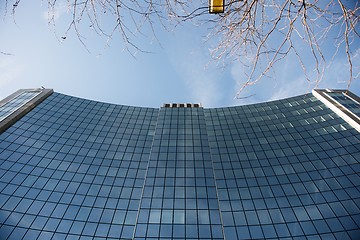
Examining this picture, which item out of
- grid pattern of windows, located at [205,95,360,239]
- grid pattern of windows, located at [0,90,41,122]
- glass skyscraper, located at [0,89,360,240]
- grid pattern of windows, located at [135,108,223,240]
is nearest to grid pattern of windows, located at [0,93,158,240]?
glass skyscraper, located at [0,89,360,240]

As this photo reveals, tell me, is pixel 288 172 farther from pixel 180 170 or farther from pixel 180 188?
pixel 180 188

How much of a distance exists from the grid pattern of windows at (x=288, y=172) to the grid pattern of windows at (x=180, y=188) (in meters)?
1.95

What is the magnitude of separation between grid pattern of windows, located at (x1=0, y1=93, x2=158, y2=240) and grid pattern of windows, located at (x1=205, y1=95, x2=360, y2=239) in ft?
42.1

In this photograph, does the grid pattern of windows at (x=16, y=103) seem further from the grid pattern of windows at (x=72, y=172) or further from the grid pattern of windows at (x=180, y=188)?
the grid pattern of windows at (x=180, y=188)

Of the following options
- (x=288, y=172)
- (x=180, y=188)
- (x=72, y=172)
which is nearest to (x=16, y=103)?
(x=72, y=172)

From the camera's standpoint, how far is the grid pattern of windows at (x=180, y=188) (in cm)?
2791

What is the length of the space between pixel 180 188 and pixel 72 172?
15824 millimetres

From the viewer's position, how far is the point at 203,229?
91.0 ft

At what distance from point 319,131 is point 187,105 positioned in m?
26.2

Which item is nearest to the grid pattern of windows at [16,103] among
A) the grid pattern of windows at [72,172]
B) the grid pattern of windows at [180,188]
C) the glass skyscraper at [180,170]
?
the glass skyscraper at [180,170]

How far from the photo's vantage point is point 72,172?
36.9 m

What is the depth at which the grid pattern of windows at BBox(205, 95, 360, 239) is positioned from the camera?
28.8 meters

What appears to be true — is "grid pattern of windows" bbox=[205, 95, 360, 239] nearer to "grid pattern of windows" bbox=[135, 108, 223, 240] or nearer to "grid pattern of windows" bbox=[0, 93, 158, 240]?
"grid pattern of windows" bbox=[135, 108, 223, 240]

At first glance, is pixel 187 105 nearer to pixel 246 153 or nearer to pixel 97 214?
pixel 246 153
